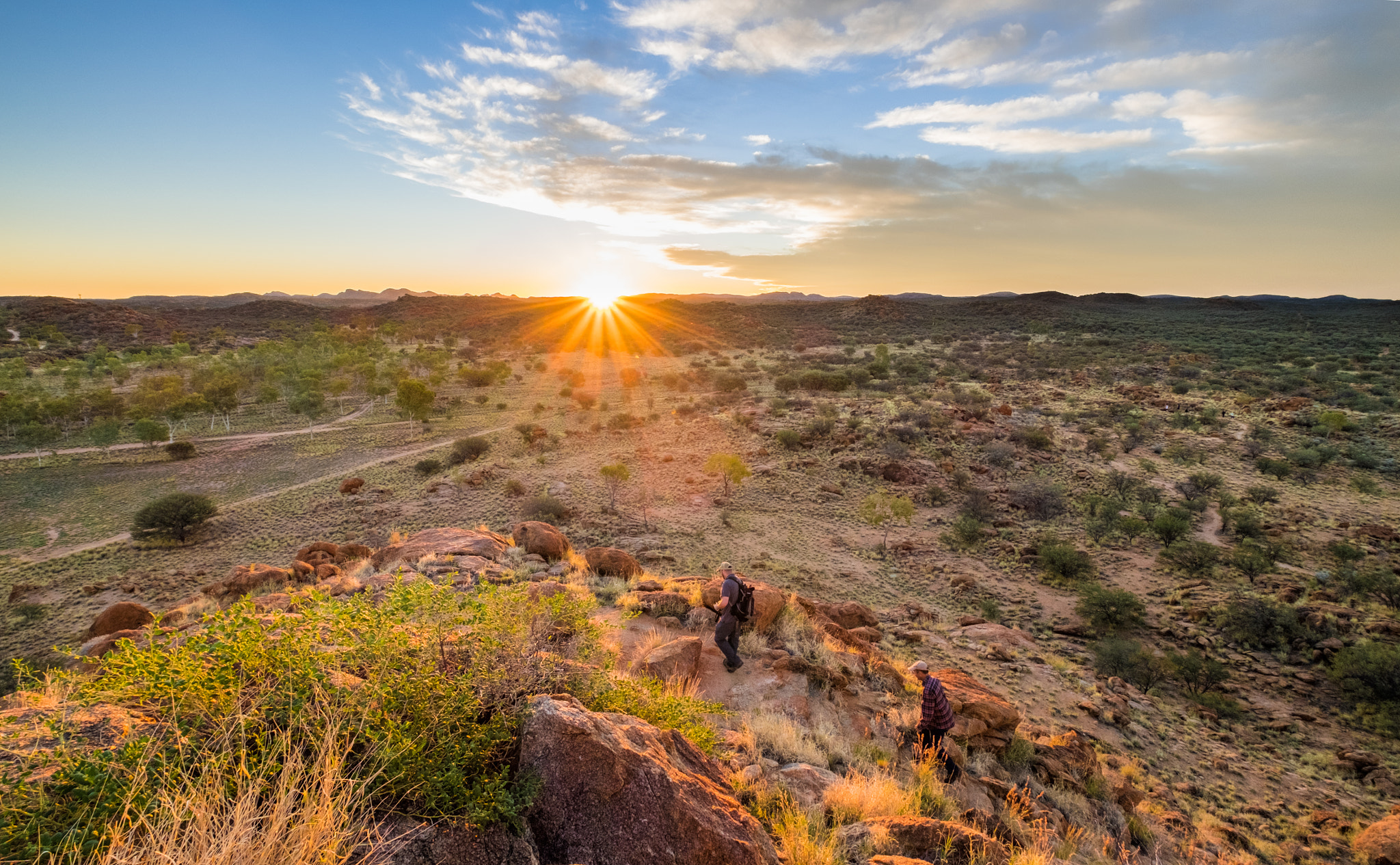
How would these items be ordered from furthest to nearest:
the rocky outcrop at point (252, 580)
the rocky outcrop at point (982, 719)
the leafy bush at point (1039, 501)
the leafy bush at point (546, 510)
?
the leafy bush at point (1039, 501)
the leafy bush at point (546, 510)
the rocky outcrop at point (252, 580)
the rocky outcrop at point (982, 719)

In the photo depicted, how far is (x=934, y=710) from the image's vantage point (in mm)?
6699

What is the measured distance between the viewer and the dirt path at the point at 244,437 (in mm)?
27328

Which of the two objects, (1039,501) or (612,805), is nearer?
(612,805)

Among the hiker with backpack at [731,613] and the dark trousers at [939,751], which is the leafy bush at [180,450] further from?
the dark trousers at [939,751]

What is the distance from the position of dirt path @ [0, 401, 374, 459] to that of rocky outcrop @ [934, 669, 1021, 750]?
Answer: 3584cm

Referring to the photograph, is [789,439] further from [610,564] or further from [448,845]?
[448,845]

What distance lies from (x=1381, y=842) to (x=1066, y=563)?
30.4 feet

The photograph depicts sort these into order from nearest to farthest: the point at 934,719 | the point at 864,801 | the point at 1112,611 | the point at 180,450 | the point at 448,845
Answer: the point at 448,845
the point at 864,801
the point at 934,719
the point at 1112,611
the point at 180,450

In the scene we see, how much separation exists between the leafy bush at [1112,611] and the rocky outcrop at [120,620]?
A: 67.0 ft

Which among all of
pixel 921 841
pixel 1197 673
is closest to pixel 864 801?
pixel 921 841

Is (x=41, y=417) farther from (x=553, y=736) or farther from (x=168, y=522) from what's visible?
(x=553, y=736)

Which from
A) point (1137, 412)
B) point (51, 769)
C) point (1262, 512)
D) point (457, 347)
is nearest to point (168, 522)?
point (51, 769)

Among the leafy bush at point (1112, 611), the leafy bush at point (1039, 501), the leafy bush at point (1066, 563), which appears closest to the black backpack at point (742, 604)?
the leafy bush at point (1112, 611)

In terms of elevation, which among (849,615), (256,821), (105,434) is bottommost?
(849,615)
